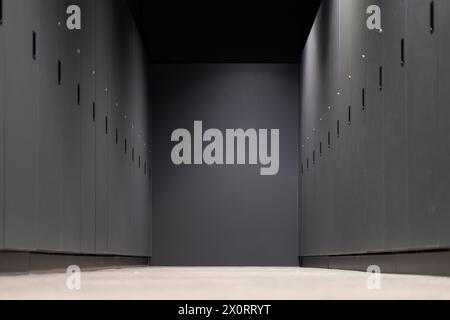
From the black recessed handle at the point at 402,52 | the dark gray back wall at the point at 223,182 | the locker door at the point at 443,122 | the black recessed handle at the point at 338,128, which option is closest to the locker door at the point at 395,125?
the black recessed handle at the point at 402,52

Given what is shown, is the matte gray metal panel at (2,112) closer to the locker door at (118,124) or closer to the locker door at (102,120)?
the locker door at (102,120)

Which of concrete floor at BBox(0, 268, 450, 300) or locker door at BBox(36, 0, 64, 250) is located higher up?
locker door at BBox(36, 0, 64, 250)

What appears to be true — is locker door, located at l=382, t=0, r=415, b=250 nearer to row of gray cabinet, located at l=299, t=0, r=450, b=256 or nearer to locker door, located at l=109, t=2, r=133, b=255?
row of gray cabinet, located at l=299, t=0, r=450, b=256

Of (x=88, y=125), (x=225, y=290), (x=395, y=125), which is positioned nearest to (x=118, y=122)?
(x=88, y=125)

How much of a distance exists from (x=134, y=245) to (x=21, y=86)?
17.1 ft

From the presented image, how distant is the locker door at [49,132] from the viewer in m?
4.56

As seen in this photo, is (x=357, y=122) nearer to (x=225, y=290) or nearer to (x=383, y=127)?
(x=383, y=127)

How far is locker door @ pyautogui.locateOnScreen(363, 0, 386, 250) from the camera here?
4949mm

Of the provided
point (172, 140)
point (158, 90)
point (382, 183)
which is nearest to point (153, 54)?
point (158, 90)

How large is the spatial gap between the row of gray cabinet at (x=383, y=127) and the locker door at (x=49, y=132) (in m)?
2.04

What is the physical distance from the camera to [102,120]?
6828 mm

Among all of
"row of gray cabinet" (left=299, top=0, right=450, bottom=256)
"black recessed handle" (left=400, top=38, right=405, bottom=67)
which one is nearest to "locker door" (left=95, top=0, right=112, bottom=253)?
"row of gray cabinet" (left=299, top=0, right=450, bottom=256)

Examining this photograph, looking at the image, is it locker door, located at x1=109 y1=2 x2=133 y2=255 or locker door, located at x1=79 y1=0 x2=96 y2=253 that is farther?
locker door, located at x1=109 y1=2 x2=133 y2=255
